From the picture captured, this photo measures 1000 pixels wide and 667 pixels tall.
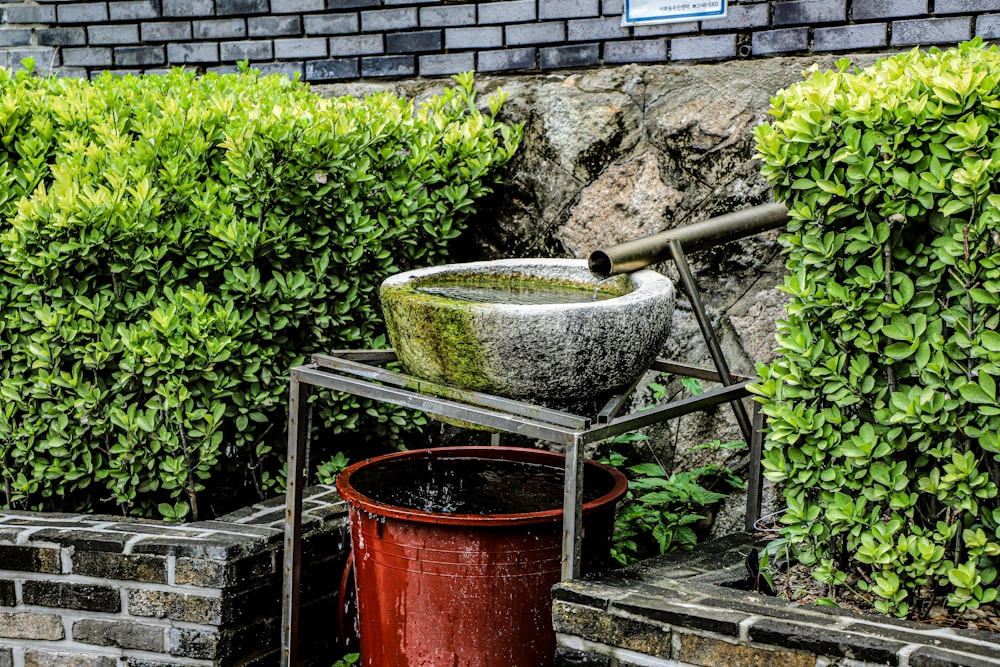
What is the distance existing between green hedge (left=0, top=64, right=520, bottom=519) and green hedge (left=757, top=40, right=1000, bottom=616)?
5.43 feet

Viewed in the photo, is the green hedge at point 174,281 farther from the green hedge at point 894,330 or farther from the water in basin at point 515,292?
the green hedge at point 894,330

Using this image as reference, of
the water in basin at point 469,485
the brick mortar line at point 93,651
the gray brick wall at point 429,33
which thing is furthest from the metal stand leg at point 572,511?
the gray brick wall at point 429,33

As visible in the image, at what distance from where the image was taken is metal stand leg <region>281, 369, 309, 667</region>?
2930 millimetres

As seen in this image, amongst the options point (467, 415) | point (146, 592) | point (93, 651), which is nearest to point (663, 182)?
point (467, 415)

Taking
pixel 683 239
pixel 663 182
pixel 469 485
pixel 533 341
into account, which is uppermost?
pixel 663 182

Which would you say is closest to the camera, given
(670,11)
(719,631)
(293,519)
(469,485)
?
(719,631)

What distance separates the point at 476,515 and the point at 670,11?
2.24 metres

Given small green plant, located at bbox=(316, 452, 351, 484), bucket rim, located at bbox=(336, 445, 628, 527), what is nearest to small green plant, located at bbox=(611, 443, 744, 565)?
bucket rim, located at bbox=(336, 445, 628, 527)

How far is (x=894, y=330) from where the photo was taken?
2.20 m

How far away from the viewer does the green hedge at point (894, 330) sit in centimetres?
210

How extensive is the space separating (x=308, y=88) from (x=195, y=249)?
4.29 feet

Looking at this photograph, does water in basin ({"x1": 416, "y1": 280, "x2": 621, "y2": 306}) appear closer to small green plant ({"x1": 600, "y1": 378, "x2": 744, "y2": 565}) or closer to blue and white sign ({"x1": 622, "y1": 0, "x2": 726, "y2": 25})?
small green plant ({"x1": 600, "y1": 378, "x2": 744, "y2": 565})

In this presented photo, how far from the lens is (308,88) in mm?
4305

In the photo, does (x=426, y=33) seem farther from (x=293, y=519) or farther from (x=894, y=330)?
(x=894, y=330)
